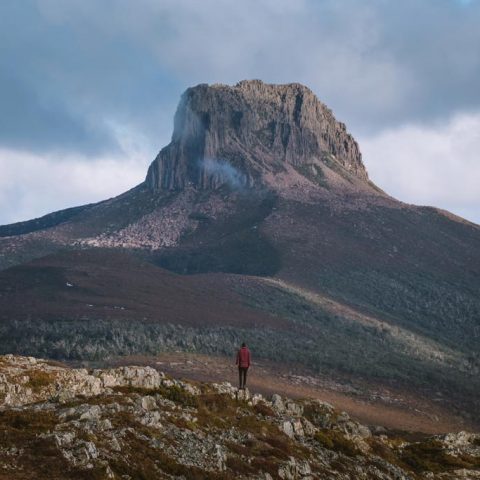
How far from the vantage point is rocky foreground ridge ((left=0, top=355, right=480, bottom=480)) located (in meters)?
28.3

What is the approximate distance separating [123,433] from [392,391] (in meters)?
101

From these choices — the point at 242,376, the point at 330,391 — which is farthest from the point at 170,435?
the point at 330,391

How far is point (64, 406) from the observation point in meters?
34.4

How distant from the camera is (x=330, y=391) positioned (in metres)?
121

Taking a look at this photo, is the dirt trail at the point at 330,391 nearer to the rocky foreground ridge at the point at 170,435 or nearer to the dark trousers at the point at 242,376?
the dark trousers at the point at 242,376

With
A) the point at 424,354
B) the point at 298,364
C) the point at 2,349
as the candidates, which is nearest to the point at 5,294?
the point at 2,349

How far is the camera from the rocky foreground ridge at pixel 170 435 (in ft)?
92.9

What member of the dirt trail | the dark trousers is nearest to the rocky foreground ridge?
the dark trousers

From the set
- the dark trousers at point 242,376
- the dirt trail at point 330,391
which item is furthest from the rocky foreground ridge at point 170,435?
the dirt trail at point 330,391

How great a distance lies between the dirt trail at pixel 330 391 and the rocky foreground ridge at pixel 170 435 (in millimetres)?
55701

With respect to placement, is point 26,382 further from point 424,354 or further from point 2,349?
point 424,354

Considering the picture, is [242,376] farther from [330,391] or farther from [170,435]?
[330,391]

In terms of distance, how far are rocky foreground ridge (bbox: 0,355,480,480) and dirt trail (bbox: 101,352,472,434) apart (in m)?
55.7

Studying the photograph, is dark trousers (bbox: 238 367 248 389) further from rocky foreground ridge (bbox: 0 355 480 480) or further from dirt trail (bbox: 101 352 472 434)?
dirt trail (bbox: 101 352 472 434)
